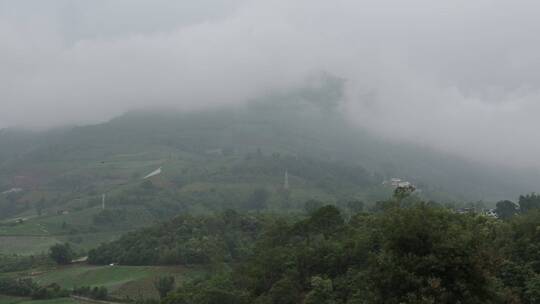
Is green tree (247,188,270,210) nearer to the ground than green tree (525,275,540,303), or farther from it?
nearer to the ground

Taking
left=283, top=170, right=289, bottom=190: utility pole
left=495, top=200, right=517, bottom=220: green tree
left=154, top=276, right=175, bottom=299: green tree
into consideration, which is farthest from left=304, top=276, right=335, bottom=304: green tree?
left=283, top=170, right=289, bottom=190: utility pole

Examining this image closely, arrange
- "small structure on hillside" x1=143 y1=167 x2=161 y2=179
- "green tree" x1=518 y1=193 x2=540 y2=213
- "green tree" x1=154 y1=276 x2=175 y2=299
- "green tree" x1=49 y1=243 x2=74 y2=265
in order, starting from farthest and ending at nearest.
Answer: "small structure on hillside" x1=143 y1=167 x2=161 y2=179
"green tree" x1=49 y1=243 x2=74 y2=265
"green tree" x1=518 y1=193 x2=540 y2=213
"green tree" x1=154 y1=276 x2=175 y2=299

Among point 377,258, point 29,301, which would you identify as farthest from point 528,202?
point 377,258

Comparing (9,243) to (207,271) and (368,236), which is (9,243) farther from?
(368,236)

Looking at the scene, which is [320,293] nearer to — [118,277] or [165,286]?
[165,286]

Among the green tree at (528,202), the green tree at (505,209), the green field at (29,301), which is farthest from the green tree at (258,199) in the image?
the green field at (29,301)

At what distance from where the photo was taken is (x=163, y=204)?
15712 cm

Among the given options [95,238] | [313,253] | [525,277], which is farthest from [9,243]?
[525,277]

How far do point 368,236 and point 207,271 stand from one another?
135 ft

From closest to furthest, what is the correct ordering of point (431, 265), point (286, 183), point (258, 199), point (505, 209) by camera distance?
point (431, 265) < point (505, 209) < point (258, 199) < point (286, 183)

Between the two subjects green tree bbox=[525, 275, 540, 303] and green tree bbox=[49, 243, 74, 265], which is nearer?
green tree bbox=[525, 275, 540, 303]

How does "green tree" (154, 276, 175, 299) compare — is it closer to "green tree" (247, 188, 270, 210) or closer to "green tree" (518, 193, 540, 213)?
"green tree" (518, 193, 540, 213)

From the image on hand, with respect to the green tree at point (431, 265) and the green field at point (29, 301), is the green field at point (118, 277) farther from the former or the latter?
the green tree at point (431, 265)

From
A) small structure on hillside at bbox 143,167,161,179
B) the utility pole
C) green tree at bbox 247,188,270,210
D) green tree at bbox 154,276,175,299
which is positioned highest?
small structure on hillside at bbox 143,167,161,179
